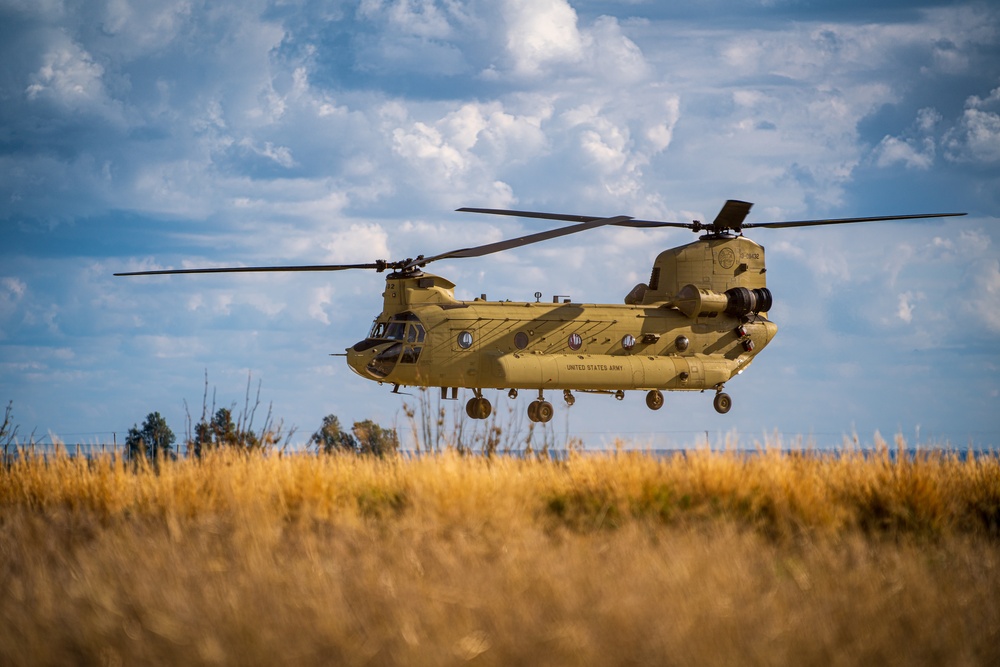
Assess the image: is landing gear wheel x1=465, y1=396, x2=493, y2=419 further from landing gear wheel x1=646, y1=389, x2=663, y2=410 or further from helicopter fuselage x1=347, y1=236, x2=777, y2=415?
landing gear wheel x1=646, y1=389, x2=663, y2=410

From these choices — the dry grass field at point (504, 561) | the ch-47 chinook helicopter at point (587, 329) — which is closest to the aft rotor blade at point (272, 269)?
the ch-47 chinook helicopter at point (587, 329)

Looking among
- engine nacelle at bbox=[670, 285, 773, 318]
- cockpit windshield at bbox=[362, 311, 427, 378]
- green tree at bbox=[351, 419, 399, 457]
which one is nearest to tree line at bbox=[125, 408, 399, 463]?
green tree at bbox=[351, 419, 399, 457]

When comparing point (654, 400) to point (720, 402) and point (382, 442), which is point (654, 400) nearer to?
point (720, 402)

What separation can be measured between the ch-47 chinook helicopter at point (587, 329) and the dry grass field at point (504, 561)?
9014 millimetres

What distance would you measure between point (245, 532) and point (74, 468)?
15.8ft

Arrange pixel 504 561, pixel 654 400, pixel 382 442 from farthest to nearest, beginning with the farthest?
pixel 654 400 < pixel 382 442 < pixel 504 561

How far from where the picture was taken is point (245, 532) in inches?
375

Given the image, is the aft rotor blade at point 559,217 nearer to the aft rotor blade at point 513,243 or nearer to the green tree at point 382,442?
the aft rotor blade at point 513,243

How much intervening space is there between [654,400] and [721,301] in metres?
3.15

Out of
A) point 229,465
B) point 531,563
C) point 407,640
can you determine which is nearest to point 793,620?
point 531,563

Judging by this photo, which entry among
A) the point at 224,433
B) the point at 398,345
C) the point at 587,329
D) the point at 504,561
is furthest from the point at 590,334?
the point at 504,561

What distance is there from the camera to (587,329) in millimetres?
24078

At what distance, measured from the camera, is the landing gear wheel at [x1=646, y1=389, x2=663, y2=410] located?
25.3 meters

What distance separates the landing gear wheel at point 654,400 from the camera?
82.9ft
